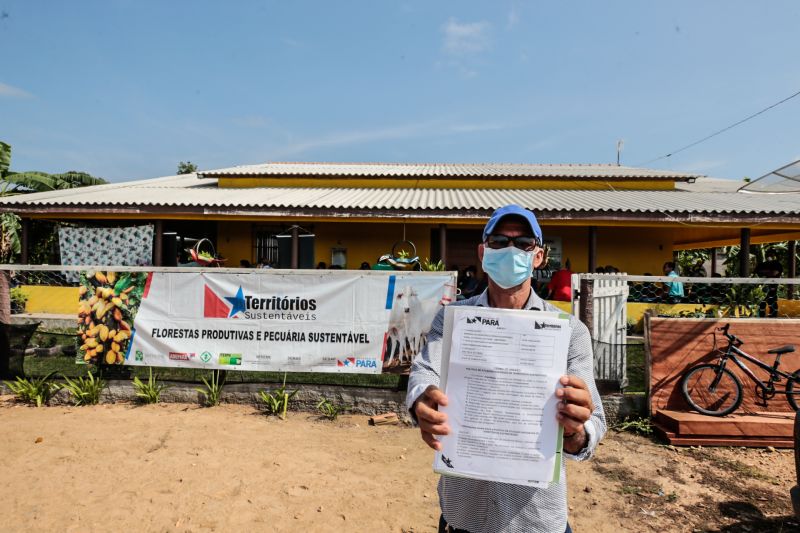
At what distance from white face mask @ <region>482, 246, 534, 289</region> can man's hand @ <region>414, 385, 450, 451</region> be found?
49 cm

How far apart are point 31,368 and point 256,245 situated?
26.2ft

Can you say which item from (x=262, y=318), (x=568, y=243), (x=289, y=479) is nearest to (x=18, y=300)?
(x=262, y=318)

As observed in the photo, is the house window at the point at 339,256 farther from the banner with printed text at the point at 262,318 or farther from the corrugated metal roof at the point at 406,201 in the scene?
the banner with printed text at the point at 262,318

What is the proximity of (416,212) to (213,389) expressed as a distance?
19.9ft

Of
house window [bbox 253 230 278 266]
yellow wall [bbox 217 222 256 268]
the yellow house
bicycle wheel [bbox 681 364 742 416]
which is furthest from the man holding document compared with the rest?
yellow wall [bbox 217 222 256 268]

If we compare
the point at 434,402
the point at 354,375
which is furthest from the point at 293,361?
the point at 434,402

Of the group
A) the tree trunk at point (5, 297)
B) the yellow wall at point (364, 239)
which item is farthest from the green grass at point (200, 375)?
the yellow wall at point (364, 239)

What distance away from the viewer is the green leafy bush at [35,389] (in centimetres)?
539

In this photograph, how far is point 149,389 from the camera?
5.37m

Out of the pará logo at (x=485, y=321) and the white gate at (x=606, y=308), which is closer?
the pará logo at (x=485, y=321)

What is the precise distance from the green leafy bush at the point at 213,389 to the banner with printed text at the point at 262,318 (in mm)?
162

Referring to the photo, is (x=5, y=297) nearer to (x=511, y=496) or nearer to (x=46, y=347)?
(x=46, y=347)

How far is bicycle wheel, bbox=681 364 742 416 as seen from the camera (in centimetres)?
482

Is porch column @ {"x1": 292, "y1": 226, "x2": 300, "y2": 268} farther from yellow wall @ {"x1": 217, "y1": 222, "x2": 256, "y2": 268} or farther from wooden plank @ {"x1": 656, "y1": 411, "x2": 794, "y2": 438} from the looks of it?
wooden plank @ {"x1": 656, "y1": 411, "x2": 794, "y2": 438}
